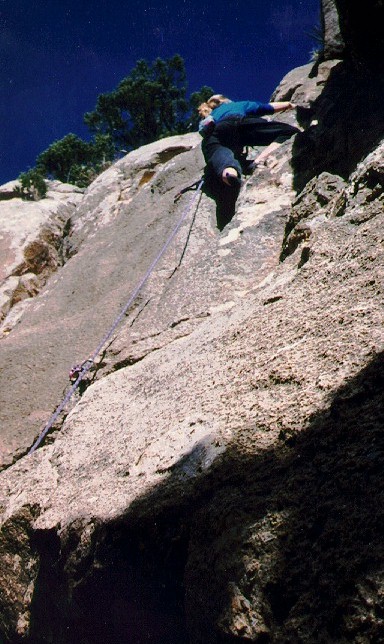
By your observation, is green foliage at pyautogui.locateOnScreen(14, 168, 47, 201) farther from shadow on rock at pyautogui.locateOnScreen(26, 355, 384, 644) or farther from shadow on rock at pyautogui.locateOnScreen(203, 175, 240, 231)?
shadow on rock at pyautogui.locateOnScreen(26, 355, 384, 644)

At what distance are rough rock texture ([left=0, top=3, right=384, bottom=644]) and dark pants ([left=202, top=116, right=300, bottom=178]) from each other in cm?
Answer: 167

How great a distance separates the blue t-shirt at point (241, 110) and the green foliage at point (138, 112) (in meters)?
16.0

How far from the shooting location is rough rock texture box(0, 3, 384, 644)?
1.19m

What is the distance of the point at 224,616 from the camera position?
1268mm

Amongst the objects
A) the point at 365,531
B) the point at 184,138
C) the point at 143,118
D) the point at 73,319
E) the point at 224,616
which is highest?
the point at 143,118

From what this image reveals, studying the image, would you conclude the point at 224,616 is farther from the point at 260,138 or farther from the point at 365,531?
the point at 260,138

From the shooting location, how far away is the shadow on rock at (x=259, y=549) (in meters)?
1.08

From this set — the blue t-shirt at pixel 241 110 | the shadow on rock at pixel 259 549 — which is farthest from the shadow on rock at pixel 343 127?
the shadow on rock at pixel 259 549

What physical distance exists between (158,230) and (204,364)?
3.01 metres

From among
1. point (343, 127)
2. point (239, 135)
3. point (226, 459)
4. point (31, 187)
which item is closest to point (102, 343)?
point (226, 459)

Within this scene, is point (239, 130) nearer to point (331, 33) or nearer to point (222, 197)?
point (222, 197)

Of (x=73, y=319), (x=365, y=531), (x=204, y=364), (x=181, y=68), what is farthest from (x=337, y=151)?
(x=181, y=68)

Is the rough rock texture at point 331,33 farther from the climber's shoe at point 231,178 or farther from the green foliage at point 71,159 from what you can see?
the green foliage at point 71,159

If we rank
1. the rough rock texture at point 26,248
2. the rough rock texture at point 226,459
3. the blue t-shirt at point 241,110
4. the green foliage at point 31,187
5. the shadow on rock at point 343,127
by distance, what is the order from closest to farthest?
the rough rock texture at point 226,459 < the shadow on rock at point 343,127 < the blue t-shirt at point 241,110 < the rough rock texture at point 26,248 < the green foliage at point 31,187
